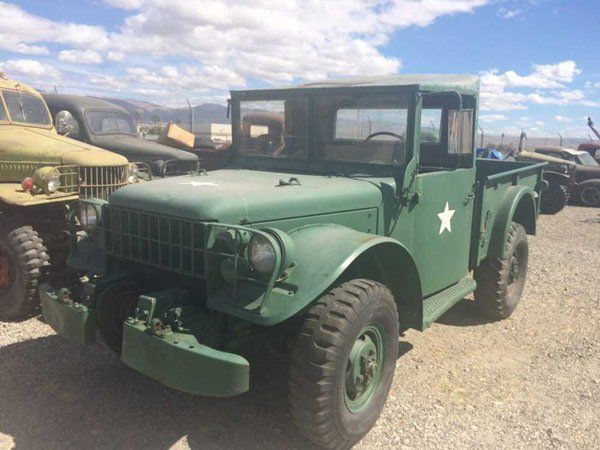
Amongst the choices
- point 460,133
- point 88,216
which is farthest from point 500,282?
point 88,216

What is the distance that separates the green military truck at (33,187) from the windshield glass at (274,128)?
2029 mm

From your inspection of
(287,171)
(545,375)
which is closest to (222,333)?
(287,171)

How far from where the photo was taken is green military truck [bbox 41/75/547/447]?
2.67 metres

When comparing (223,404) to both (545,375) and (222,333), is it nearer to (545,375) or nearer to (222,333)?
(222,333)

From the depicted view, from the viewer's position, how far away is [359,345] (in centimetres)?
298

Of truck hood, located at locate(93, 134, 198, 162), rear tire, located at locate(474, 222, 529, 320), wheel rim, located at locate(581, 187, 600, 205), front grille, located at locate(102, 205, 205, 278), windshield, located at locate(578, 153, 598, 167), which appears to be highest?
truck hood, located at locate(93, 134, 198, 162)

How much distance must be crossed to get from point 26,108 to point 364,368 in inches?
220

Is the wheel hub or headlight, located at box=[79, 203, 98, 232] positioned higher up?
headlight, located at box=[79, 203, 98, 232]

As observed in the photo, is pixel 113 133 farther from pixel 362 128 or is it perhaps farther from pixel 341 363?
pixel 341 363

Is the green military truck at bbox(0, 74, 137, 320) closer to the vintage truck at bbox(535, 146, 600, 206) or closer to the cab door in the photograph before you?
the cab door

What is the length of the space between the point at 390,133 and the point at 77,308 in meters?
2.28

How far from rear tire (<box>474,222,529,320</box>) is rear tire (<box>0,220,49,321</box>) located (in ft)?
12.7

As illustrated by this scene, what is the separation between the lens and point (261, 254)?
8.61 ft

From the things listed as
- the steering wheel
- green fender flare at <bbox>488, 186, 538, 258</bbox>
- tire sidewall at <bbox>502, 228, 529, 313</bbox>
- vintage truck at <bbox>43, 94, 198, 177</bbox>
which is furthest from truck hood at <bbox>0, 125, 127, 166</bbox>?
tire sidewall at <bbox>502, 228, 529, 313</bbox>
